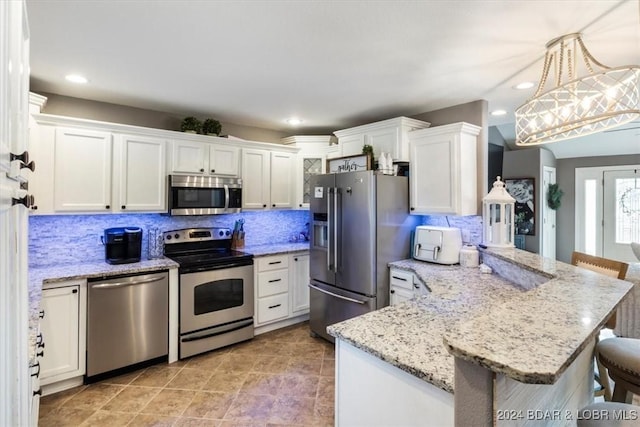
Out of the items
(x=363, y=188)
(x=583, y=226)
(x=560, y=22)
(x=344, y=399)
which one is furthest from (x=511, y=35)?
(x=583, y=226)


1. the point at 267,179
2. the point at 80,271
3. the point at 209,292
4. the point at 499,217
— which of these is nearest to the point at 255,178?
the point at 267,179

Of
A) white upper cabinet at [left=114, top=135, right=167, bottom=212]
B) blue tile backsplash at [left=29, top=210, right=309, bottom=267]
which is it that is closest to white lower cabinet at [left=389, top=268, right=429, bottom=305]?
blue tile backsplash at [left=29, top=210, right=309, bottom=267]

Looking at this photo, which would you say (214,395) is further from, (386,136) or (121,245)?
(386,136)

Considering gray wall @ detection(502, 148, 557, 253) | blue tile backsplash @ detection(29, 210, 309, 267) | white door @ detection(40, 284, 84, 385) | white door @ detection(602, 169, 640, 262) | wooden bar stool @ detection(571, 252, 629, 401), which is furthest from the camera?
gray wall @ detection(502, 148, 557, 253)

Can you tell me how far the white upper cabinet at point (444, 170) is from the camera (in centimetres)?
307

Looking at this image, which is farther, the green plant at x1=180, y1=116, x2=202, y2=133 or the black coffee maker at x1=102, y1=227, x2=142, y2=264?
the green plant at x1=180, y1=116, x2=202, y2=133

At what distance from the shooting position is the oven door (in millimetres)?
3137

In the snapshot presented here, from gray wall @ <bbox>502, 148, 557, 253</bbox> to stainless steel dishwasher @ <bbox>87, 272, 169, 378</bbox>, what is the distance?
6.20 meters

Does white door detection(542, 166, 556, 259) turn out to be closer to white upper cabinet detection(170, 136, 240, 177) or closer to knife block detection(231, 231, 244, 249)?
knife block detection(231, 231, 244, 249)

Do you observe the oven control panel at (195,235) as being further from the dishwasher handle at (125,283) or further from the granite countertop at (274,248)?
the dishwasher handle at (125,283)

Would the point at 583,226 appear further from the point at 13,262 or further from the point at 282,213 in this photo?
the point at 13,262

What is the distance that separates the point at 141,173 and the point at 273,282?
179cm

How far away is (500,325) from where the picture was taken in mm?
993

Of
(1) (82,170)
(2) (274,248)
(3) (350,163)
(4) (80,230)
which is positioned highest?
(3) (350,163)
